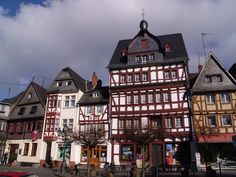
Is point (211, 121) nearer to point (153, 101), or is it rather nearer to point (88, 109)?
point (153, 101)

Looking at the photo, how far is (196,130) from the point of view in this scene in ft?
97.5

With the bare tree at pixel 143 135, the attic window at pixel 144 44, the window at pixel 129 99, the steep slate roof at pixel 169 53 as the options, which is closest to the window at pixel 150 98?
the window at pixel 129 99

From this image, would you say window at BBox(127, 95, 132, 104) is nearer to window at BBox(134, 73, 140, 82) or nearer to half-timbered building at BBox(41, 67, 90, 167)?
window at BBox(134, 73, 140, 82)

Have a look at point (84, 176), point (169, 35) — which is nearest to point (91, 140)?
point (84, 176)

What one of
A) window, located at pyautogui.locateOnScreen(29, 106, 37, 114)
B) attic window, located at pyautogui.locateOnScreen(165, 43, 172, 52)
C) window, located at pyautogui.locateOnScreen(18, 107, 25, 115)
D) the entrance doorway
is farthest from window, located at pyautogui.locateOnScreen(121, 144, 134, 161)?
window, located at pyautogui.locateOnScreen(18, 107, 25, 115)

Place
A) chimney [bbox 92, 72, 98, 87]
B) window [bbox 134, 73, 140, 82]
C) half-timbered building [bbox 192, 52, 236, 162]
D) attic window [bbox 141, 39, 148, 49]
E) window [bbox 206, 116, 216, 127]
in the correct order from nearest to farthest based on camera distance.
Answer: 1. half-timbered building [bbox 192, 52, 236, 162]
2. window [bbox 206, 116, 216, 127]
3. window [bbox 134, 73, 140, 82]
4. attic window [bbox 141, 39, 148, 49]
5. chimney [bbox 92, 72, 98, 87]

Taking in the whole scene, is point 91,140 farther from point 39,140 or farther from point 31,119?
point 31,119

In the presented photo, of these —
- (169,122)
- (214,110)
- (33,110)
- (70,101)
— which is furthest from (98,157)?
(214,110)

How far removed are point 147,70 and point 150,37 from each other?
17.6 ft

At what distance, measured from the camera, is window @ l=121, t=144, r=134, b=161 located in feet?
105

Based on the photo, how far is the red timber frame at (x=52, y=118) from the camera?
36666mm

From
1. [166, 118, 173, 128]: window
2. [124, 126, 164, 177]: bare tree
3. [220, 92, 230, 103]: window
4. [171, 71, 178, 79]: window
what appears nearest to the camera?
[124, 126, 164, 177]: bare tree

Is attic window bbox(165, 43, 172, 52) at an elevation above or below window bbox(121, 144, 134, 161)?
above

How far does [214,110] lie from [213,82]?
11.8ft
